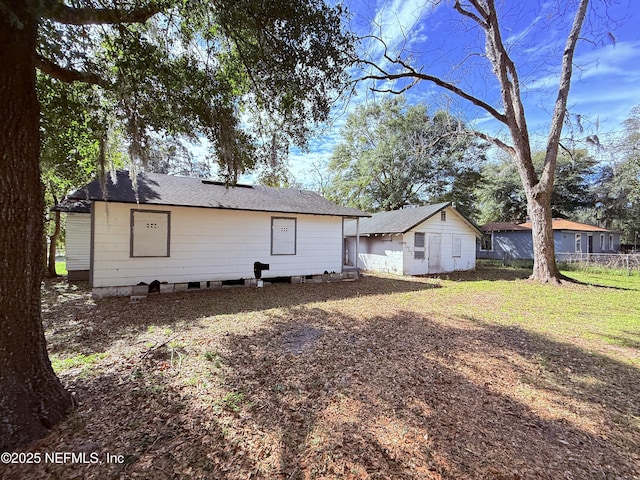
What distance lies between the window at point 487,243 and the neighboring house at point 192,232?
58.3 ft

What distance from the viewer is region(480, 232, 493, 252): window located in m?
24.0

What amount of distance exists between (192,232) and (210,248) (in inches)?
28.2

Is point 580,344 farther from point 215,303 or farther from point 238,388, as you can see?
point 215,303

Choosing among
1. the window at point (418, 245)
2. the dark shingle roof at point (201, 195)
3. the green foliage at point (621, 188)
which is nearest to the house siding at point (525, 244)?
the green foliage at point (621, 188)

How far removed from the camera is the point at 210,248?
902 centimetres

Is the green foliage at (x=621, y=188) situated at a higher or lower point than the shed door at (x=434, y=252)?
higher

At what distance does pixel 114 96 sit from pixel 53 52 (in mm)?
1063

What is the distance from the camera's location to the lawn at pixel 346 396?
6.73 feet

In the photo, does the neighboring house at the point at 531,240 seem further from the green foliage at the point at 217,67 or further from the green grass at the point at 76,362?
the green grass at the point at 76,362

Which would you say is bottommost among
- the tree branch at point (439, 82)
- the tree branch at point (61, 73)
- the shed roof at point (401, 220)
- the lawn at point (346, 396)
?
the lawn at point (346, 396)

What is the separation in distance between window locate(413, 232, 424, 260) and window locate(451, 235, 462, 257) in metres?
2.25

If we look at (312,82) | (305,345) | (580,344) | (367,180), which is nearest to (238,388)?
(305,345)

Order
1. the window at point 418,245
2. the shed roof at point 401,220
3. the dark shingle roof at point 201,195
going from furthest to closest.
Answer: the window at point 418,245
the shed roof at point 401,220
the dark shingle roof at point 201,195

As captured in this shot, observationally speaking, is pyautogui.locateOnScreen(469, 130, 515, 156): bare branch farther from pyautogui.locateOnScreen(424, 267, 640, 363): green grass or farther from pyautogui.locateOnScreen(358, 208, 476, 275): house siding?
pyautogui.locateOnScreen(424, 267, 640, 363): green grass
